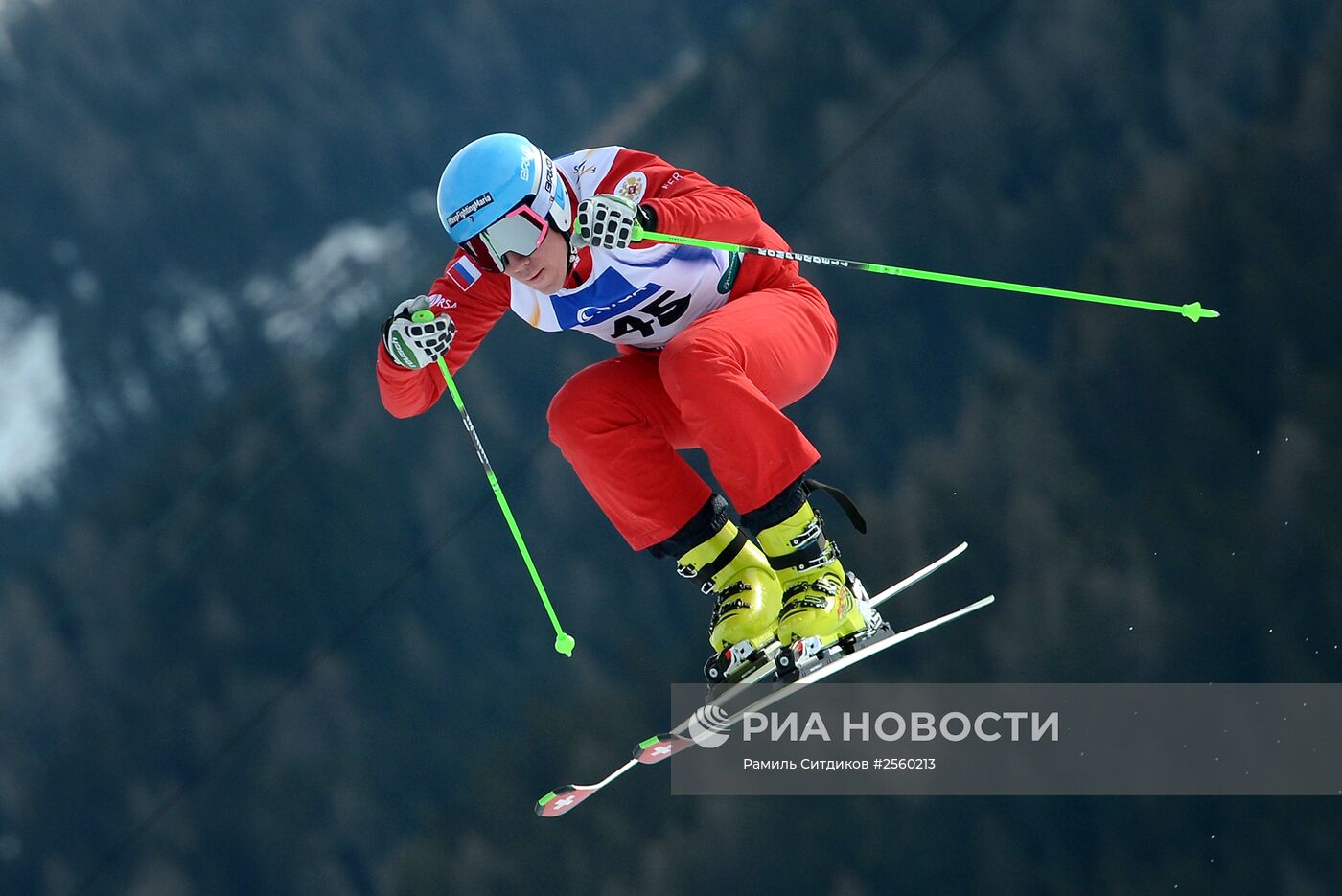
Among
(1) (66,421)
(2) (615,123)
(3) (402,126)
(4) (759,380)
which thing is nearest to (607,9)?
(2) (615,123)

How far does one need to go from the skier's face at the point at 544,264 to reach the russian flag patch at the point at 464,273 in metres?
0.14

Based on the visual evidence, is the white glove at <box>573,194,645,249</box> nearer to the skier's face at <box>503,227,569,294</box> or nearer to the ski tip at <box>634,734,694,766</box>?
the skier's face at <box>503,227,569,294</box>

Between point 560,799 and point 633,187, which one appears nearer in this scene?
point 633,187

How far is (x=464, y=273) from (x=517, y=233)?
25cm

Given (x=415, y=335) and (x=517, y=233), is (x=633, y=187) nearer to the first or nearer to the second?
(x=517, y=233)

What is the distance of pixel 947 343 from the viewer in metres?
5.89

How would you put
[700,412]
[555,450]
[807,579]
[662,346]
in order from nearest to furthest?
1. [700,412]
2. [807,579]
3. [662,346]
4. [555,450]

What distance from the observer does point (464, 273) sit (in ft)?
10.2

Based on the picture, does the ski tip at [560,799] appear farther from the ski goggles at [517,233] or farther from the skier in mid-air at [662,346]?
the ski goggles at [517,233]

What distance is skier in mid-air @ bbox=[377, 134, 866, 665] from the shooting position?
2.87 m

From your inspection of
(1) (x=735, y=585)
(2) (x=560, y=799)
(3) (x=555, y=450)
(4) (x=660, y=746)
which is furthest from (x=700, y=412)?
(3) (x=555, y=450)

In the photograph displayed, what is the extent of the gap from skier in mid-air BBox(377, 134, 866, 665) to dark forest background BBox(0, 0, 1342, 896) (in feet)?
8.41

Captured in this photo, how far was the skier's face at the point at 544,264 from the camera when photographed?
116 inches

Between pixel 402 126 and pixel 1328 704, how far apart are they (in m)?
3.72
